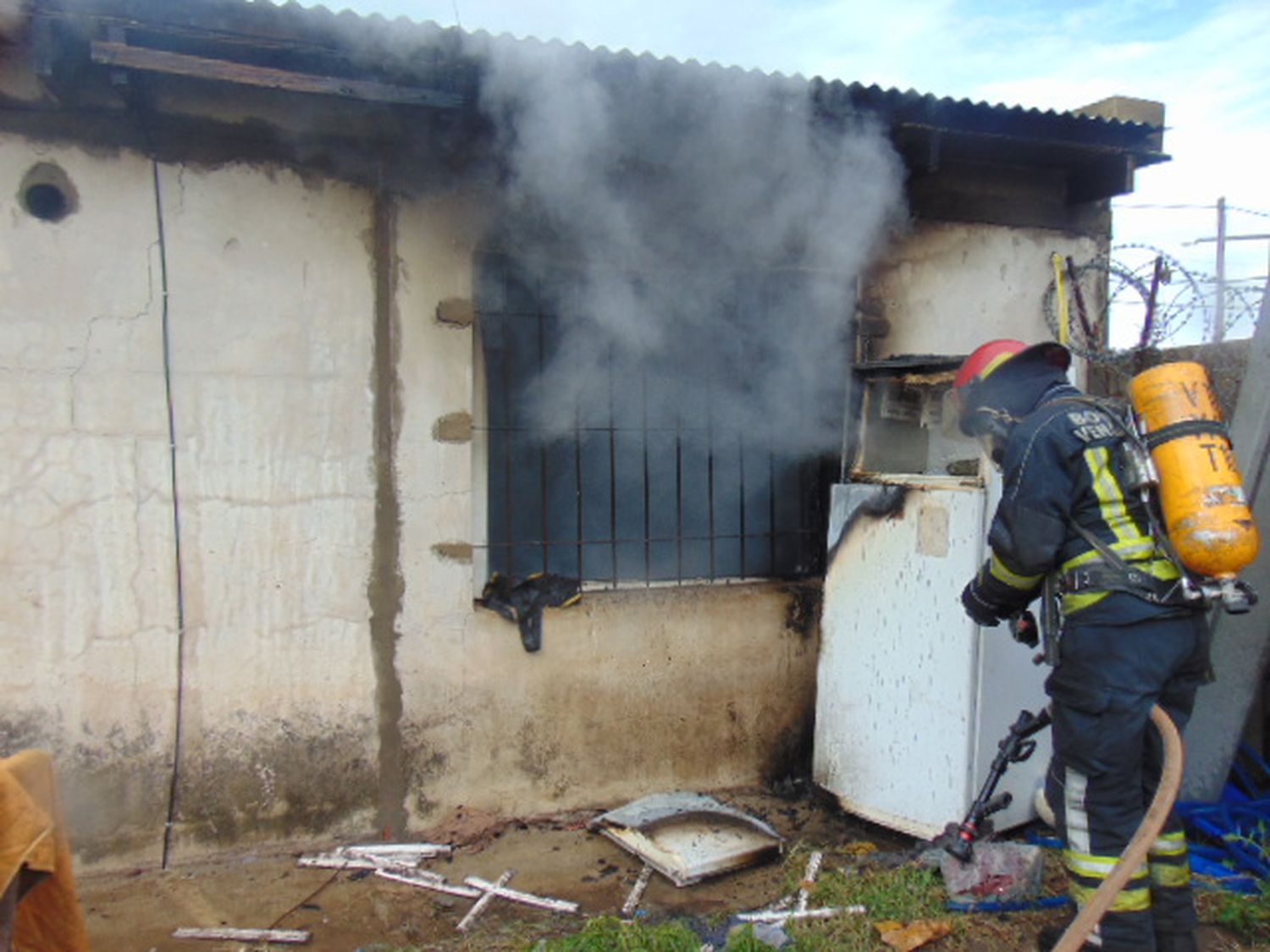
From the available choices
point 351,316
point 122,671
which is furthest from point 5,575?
point 351,316

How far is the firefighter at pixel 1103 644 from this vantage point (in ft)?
10.9

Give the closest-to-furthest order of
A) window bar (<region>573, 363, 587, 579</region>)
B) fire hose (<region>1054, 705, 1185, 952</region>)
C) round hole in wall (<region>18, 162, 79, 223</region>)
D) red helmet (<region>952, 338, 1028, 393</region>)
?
fire hose (<region>1054, 705, 1185, 952</region>), red helmet (<region>952, 338, 1028, 393</region>), round hole in wall (<region>18, 162, 79, 223</region>), window bar (<region>573, 363, 587, 579</region>)

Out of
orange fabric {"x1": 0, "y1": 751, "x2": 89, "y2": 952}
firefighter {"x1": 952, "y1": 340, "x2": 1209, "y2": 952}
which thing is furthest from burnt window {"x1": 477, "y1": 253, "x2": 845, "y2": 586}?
orange fabric {"x1": 0, "y1": 751, "x2": 89, "y2": 952}

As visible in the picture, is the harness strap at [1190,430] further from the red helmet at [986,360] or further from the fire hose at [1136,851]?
the fire hose at [1136,851]

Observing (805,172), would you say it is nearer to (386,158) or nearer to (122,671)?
(386,158)

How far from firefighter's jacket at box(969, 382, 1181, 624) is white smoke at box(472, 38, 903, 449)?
2396 millimetres

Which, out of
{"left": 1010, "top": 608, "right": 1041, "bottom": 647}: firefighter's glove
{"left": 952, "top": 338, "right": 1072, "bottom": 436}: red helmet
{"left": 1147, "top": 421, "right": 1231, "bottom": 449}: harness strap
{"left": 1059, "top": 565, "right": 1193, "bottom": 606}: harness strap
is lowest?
{"left": 1010, "top": 608, "right": 1041, "bottom": 647}: firefighter's glove

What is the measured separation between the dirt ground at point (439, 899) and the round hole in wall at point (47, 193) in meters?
3.11

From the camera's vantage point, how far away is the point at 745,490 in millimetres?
5801

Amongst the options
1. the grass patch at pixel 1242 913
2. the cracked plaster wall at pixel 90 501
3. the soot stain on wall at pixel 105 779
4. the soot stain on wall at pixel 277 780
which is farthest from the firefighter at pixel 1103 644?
the soot stain on wall at pixel 105 779

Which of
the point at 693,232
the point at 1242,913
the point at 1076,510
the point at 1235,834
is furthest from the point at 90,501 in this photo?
the point at 1235,834

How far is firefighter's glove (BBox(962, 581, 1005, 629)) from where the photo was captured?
372 cm

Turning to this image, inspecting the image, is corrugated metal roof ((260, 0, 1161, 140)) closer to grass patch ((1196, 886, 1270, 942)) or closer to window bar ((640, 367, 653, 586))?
window bar ((640, 367, 653, 586))

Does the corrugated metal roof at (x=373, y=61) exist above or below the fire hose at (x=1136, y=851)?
above
